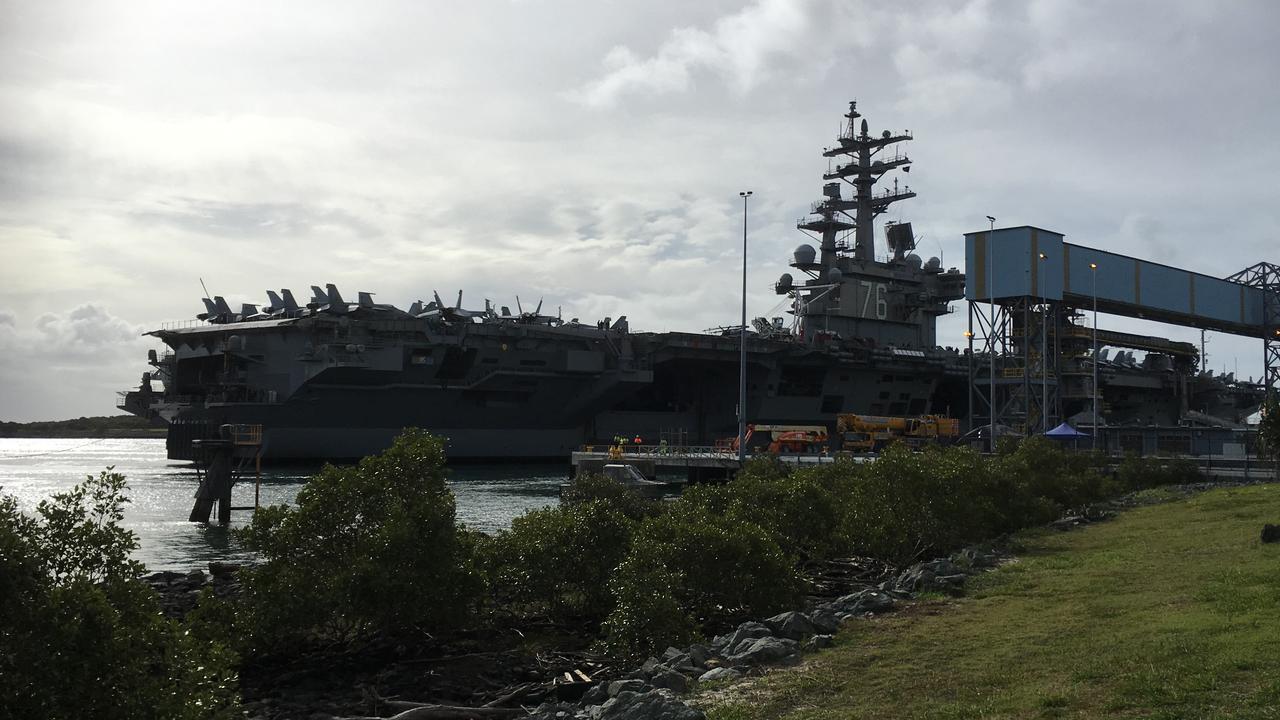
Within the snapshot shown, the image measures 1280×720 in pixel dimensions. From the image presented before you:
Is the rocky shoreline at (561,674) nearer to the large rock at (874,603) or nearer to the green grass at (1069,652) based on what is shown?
the large rock at (874,603)

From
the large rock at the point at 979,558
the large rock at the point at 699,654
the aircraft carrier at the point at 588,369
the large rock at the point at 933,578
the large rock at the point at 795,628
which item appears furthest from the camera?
the aircraft carrier at the point at 588,369

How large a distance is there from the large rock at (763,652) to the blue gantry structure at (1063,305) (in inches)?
1321

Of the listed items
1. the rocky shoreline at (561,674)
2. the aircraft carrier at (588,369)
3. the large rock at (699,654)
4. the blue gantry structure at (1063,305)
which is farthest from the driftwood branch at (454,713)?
the blue gantry structure at (1063,305)

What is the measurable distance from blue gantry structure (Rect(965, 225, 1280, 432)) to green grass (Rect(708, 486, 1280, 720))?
29.6m

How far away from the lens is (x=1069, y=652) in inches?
362

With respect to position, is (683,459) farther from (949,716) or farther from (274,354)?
(949,716)

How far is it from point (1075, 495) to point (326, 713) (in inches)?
821

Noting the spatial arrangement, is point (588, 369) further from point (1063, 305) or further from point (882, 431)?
point (1063, 305)

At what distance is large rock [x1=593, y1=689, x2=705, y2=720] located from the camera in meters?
8.03

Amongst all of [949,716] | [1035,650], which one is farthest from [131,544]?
[1035,650]

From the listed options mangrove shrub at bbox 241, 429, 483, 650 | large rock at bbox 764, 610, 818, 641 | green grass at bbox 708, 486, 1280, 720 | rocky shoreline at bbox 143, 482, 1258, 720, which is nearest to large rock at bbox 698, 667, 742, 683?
rocky shoreline at bbox 143, 482, 1258, 720

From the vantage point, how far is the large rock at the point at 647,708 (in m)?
8.03

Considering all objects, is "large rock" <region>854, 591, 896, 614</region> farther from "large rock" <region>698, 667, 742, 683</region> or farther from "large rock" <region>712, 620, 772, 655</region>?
"large rock" <region>698, 667, 742, 683</region>

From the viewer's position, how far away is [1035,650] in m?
9.44
